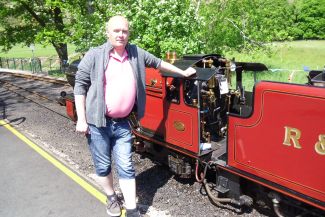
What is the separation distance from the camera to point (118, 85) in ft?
12.9

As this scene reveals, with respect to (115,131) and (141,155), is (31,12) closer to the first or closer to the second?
(141,155)

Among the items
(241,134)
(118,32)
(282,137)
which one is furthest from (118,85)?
(282,137)

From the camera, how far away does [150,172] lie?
6.12 meters

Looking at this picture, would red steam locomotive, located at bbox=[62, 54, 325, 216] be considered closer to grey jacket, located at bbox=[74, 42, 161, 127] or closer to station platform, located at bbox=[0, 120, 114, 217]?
grey jacket, located at bbox=[74, 42, 161, 127]

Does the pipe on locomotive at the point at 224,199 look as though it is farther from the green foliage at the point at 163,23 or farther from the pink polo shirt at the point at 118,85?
the green foliage at the point at 163,23

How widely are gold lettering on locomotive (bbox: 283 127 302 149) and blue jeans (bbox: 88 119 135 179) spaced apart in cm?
180

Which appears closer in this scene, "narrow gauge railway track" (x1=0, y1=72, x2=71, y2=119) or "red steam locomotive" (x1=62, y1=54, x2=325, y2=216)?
"red steam locomotive" (x1=62, y1=54, x2=325, y2=216)

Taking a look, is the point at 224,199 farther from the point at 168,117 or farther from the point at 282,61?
the point at 282,61

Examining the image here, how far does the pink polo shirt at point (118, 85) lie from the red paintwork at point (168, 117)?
123cm

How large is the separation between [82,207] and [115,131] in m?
1.55

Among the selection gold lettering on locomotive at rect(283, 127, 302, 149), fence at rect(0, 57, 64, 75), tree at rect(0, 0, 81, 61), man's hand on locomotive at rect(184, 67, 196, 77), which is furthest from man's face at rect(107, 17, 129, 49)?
fence at rect(0, 57, 64, 75)

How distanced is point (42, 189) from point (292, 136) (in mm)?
3973

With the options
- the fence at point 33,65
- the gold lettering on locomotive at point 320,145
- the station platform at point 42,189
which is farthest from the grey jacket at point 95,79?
the fence at point 33,65

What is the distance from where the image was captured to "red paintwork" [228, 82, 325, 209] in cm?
353
